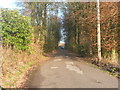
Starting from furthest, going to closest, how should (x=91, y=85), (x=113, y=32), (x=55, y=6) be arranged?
(x=55, y=6), (x=113, y=32), (x=91, y=85)

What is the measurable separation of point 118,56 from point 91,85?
29.6ft

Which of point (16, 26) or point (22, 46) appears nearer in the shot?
point (16, 26)

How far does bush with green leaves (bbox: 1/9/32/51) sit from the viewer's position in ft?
29.3

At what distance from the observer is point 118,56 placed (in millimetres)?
12984

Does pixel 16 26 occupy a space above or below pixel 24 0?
below

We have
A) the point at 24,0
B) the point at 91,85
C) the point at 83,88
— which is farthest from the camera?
the point at 24,0

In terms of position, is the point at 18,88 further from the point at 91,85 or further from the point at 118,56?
the point at 118,56

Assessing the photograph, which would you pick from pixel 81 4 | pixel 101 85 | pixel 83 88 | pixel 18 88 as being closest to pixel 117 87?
pixel 101 85

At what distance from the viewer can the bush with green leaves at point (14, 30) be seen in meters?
8.92

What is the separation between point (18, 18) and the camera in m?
9.58

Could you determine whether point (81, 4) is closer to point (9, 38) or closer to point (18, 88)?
point (9, 38)

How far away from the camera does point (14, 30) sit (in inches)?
364

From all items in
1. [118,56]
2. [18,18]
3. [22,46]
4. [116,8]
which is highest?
[116,8]

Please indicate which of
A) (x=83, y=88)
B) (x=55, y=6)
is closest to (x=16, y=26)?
(x=83, y=88)
